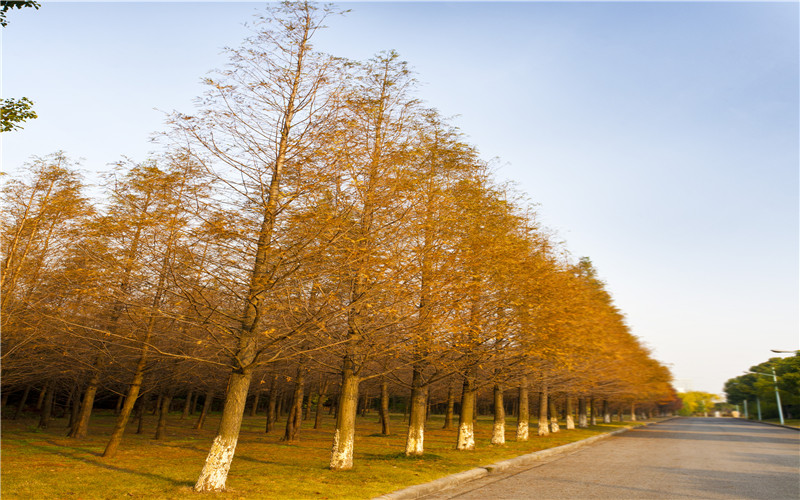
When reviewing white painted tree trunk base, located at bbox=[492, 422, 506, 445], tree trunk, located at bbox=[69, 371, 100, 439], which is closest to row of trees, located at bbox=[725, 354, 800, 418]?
white painted tree trunk base, located at bbox=[492, 422, 506, 445]

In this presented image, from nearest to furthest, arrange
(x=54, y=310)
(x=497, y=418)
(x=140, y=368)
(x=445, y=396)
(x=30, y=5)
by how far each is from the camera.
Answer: (x=30, y=5), (x=54, y=310), (x=140, y=368), (x=497, y=418), (x=445, y=396)

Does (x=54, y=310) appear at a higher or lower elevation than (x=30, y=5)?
lower

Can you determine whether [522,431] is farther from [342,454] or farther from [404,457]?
[342,454]

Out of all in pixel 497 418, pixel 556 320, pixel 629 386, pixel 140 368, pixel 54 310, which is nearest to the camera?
pixel 54 310

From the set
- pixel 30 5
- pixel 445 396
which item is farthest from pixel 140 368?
pixel 445 396

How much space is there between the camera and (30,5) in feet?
30.5

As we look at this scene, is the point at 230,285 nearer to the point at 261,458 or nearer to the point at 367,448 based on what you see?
the point at 261,458

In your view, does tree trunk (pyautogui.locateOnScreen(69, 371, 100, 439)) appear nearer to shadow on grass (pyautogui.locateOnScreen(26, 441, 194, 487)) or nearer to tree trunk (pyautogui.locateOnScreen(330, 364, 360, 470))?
shadow on grass (pyautogui.locateOnScreen(26, 441, 194, 487))

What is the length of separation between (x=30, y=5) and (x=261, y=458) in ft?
42.9

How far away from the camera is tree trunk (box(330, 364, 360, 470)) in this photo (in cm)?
1295

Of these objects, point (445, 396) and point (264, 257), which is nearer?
point (264, 257)

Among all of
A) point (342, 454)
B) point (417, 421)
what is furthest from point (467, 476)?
point (417, 421)

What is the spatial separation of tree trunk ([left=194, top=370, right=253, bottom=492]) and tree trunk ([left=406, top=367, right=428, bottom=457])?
27.2 feet

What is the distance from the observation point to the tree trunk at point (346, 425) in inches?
510
